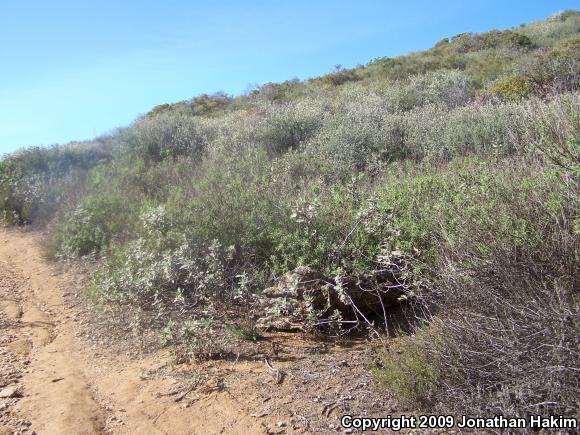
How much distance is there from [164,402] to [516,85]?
433 inches

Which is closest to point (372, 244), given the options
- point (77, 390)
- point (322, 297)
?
point (322, 297)

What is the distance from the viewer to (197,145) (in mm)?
11648

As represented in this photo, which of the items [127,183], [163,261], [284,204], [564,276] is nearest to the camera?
[564,276]

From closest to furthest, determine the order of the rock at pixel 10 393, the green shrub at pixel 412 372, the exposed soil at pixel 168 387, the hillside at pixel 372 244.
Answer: the hillside at pixel 372 244 → the green shrub at pixel 412 372 → the exposed soil at pixel 168 387 → the rock at pixel 10 393

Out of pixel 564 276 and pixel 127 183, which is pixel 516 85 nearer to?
pixel 127 183

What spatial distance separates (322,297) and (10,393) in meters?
2.68

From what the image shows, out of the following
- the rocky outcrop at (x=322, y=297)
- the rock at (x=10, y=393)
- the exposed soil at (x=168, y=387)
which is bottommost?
the exposed soil at (x=168, y=387)

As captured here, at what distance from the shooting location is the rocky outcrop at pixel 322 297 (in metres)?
4.33

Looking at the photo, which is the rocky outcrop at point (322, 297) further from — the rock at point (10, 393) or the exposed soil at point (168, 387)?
the rock at point (10, 393)

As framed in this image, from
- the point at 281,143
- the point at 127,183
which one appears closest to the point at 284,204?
the point at 127,183

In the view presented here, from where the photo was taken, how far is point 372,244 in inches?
186

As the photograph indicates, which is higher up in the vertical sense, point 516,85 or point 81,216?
point 516,85

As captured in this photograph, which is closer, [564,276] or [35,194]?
[564,276]

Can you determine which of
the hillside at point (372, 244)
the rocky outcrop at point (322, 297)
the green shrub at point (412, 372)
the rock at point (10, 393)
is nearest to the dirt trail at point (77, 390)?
the rock at point (10, 393)
